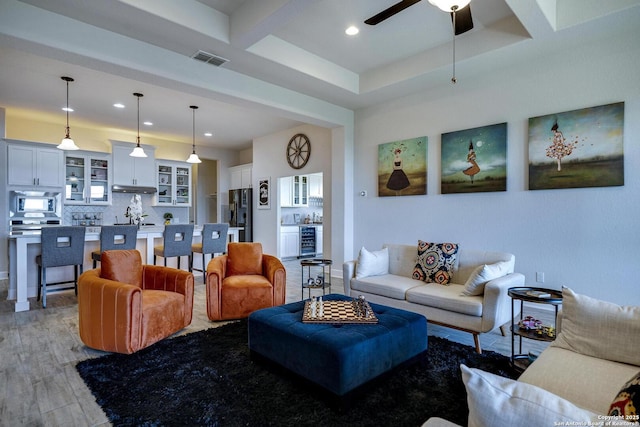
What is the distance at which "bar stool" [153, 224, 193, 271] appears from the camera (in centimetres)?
503

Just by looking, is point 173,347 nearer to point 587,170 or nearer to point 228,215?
point 587,170

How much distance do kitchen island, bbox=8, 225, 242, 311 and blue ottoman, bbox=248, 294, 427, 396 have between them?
332cm

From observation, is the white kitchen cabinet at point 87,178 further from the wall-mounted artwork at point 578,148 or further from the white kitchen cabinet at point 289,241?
the wall-mounted artwork at point 578,148

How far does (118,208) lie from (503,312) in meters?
7.97

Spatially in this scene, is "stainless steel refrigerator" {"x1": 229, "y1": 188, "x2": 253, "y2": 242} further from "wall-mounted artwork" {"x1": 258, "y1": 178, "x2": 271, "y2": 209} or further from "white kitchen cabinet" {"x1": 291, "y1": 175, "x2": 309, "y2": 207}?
"white kitchen cabinet" {"x1": 291, "y1": 175, "x2": 309, "y2": 207}

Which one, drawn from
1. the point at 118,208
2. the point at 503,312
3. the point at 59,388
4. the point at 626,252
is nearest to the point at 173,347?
the point at 59,388

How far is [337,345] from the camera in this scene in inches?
76.6

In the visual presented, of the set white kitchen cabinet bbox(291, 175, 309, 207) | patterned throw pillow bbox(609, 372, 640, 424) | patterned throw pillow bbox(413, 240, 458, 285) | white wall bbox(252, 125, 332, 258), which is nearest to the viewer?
patterned throw pillow bbox(609, 372, 640, 424)

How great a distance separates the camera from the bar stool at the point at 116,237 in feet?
14.6

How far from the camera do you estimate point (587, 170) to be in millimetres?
3414

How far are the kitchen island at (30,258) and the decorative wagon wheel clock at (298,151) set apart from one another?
241cm

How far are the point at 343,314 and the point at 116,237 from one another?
12.0ft

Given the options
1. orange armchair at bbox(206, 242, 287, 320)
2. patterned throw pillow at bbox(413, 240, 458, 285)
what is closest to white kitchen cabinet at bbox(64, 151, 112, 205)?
orange armchair at bbox(206, 242, 287, 320)

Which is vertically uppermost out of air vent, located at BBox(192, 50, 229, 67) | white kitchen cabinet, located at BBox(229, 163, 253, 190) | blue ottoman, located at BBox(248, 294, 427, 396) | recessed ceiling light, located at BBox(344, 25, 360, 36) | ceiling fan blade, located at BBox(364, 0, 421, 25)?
recessed ceiling light, located at BBox(344, 25, 360, 36)
